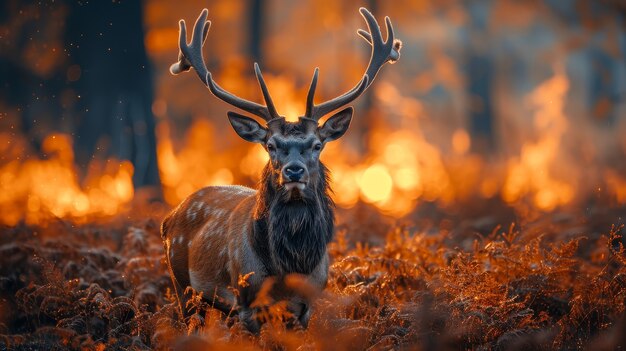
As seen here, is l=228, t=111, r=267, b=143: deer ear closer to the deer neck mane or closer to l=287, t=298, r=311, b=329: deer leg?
the deer neck mane

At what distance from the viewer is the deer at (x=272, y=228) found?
22.9 ft

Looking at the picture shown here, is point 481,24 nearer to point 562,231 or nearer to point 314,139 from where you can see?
point 562,231

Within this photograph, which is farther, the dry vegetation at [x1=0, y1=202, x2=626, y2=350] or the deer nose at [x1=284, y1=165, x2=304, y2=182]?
the deer nose at [x1=284, y1=165, x2=304, y2=182]

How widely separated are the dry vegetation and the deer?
21cm

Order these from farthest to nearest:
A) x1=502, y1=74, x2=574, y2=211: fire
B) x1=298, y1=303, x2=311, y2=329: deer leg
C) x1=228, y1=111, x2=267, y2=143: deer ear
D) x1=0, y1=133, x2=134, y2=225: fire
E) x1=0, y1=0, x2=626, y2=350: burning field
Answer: x1=502, y1=74, x2=574, y2=211: fire
x1=0, y1=133, x2=134, y2=225: fire
x1=228, y1=111, x2=267, y2=143: deer ear
x1=298, y1=303, x2=311, y2=329: deer leg
x1=0, y1=0, x2=626, y2=350: burning field

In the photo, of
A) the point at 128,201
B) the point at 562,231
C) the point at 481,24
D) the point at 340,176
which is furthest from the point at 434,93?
the point at 562,231

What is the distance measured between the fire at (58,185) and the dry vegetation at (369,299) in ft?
6.74

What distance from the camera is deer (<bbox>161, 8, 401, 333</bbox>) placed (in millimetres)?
6980

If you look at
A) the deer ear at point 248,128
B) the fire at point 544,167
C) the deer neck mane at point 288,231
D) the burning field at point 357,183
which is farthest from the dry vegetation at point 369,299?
the fire at point 544,167

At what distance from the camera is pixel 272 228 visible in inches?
279

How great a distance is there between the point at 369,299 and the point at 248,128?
1.83 m

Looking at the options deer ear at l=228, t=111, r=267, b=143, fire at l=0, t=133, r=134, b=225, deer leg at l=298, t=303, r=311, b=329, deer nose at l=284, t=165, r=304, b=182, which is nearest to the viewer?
deer nose at l=284, t=165, r=304, b=182

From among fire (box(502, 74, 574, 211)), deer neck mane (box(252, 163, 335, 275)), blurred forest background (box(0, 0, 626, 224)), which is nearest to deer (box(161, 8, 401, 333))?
deer neck mane (box(252, 163, 335, 275))

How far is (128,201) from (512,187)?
6852mm
